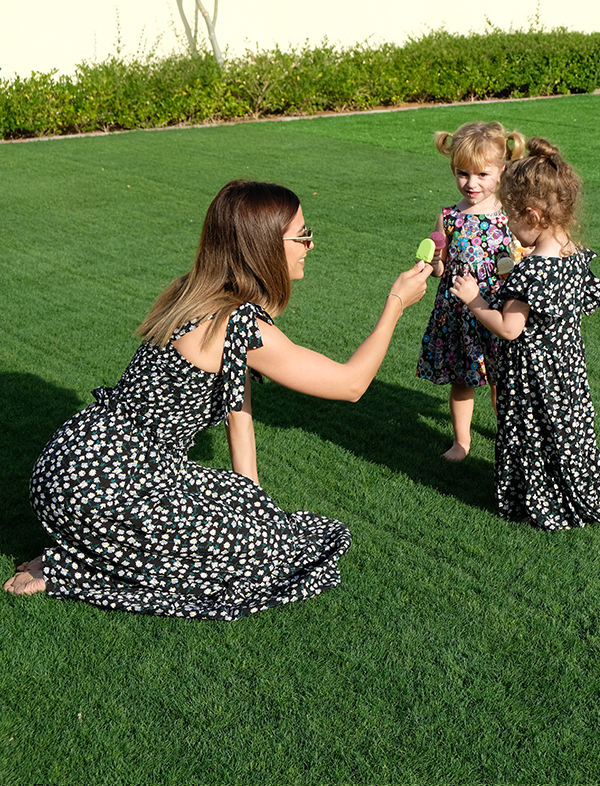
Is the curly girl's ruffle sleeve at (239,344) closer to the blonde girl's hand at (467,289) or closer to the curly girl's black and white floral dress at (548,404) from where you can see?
the blonde girl's hand at (467,289)

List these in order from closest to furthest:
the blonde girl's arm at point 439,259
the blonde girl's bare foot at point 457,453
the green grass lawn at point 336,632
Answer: the green grass lawn at point 336,632, the blonde girl's arm at point 439,259, the blonde girl's bare foot at point 457,453

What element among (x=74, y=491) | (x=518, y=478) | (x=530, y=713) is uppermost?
(x=74, y=491)

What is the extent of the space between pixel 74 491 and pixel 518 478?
194 centimetres

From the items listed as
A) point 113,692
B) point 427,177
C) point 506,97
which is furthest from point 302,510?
point 506,97

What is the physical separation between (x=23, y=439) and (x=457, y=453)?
2.33 metres

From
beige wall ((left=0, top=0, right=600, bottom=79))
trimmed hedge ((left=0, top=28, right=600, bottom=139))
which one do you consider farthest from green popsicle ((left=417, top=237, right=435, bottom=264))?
beige wall ((left=0, top=0, right=600, bottom=79))

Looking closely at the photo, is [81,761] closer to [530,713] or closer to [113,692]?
[113,692]

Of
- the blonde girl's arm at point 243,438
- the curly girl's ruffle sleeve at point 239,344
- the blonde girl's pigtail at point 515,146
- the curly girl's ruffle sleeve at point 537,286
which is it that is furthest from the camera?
the blonde girl's pigtail at point 515,146

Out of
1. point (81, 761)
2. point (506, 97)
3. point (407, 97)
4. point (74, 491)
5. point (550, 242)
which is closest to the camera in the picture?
point (81, 761)

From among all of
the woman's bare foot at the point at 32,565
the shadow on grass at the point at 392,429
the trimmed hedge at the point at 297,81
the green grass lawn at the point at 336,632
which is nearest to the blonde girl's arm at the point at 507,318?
the green grass lawn at the point at 336,632

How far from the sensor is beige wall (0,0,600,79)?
16.1m

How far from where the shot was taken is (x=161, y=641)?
2969 millimetres

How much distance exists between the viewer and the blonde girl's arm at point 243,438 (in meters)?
3.58

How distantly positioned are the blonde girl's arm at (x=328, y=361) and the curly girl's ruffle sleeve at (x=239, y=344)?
0.12ft
